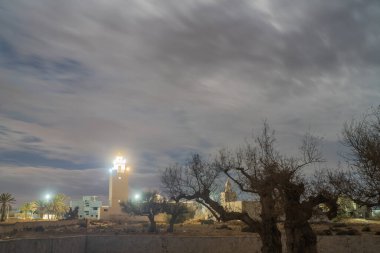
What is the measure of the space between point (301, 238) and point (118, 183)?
132361mm

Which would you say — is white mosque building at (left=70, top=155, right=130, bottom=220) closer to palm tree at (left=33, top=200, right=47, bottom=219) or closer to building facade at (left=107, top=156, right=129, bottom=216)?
building facade at (left=107, top=156, right=129, bottom=216)

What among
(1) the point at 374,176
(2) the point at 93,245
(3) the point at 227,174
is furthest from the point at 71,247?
(1) the point at 374,176

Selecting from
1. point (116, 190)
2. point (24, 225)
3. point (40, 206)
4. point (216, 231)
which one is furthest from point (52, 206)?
point (216, 231)

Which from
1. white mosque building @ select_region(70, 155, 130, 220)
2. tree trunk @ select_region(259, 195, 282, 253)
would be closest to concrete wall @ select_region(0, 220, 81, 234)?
white mosque building @ select_region(70, 155, 130, 220)

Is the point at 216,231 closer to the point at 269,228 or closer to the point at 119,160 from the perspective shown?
the point at 269,228

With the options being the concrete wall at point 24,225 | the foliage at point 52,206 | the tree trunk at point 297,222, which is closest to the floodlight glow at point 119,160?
the foliage at point 52,206

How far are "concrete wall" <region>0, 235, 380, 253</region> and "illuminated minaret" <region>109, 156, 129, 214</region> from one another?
102649 millimetres

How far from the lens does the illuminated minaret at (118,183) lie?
14712 centimetres

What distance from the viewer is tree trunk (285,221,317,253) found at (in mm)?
24953

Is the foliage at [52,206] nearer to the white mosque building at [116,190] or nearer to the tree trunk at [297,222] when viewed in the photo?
the white mosque building at [116,190]

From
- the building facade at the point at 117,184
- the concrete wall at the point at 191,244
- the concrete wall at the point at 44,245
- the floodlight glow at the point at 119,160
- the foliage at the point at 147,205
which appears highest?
the floodlight glow at the point at 119,160

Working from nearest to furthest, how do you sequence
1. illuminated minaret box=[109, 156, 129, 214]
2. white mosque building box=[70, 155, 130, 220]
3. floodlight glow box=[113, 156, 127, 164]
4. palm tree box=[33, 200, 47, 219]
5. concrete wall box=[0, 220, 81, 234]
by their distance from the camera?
concrete wall box=[0, 220, 81, 234] < white mosque building box=[70, 155, 130, 220] < palm tree box=[33, 200, 47, 219] < illuminated minaret box=[109, 156, 129, 214] < floodlight glow box=[113, 156, 127, 164]

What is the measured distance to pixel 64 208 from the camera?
479ft

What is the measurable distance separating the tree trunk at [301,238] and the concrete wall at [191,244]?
38.7 ft
